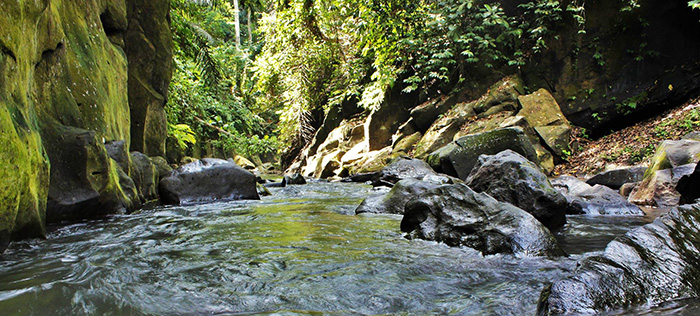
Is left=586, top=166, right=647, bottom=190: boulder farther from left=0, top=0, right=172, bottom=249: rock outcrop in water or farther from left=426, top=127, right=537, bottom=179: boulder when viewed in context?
left=0, top=0, right=172, bottom=249: rock outcrop in water

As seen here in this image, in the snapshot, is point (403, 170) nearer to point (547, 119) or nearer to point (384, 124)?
point (547, 119)

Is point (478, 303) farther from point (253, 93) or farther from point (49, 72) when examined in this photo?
point (253, 93)

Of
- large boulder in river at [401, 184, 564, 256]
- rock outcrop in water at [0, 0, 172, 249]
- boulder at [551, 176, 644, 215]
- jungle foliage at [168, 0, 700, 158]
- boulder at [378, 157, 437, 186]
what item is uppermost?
jungle foliage at [168, 0, 700, 158]

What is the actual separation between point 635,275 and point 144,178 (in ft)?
21.7

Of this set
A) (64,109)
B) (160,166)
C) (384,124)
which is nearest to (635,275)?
(64,109)

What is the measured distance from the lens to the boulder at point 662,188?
224 inches

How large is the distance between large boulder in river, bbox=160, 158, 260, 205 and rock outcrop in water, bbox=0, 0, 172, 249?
3.49 feet

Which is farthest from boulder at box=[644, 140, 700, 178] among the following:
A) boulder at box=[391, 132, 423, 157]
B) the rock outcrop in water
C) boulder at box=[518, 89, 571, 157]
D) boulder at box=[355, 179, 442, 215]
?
the rock outcrop in water

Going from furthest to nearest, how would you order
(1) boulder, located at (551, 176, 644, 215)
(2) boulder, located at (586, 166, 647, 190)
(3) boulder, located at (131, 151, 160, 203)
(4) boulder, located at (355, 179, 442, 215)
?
1. (2) boulder, located at (586, 166, 647, 190)
2. (3) boulder, located at (131, 151, 160, 203)
3. (4) boulder, located at (355, 179, 442, 215)
4. (1) boulder, located at (551, 176, 644, 215)

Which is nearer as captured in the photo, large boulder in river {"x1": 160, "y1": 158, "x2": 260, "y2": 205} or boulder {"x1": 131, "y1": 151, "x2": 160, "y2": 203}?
boulder {"x1": 131, "y1": 151, "x2": 160, "y2": 203}

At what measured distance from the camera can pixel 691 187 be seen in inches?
187

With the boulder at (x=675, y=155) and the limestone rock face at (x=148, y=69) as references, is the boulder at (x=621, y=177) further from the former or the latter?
the limestone rock face at (x=148, y=69)

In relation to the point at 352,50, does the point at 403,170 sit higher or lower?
lower

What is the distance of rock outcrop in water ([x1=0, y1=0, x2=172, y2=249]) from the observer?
3049 mm
